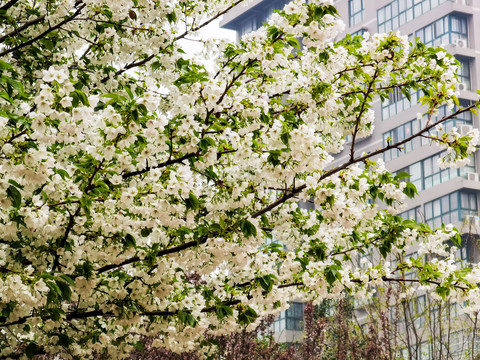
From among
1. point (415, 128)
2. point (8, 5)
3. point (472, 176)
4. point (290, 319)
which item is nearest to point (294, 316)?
point (290, 319)

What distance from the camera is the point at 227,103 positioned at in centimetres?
834

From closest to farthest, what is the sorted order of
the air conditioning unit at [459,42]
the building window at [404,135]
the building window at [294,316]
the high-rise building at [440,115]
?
the high-rise building at [440,115]
the air conditioning unit at [459,42]
the building window at [404,135]
the building window at [294,316]

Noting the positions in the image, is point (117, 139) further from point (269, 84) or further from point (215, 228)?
point (269, 84)

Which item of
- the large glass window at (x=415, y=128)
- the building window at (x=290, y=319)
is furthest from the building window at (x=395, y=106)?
the building window at (x=290, y=319)

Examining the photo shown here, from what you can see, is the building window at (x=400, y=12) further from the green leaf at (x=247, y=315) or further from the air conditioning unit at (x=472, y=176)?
the green leaf at (x=247, y=315)

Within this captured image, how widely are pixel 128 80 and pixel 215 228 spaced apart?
3.01 m

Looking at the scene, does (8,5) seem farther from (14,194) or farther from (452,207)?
(452,207)

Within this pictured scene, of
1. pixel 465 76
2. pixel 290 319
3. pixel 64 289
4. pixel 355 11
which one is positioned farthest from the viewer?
pixel 290 319

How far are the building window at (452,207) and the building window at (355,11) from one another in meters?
18.8

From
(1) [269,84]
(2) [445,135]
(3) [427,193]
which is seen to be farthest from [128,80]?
(3) [427,193]

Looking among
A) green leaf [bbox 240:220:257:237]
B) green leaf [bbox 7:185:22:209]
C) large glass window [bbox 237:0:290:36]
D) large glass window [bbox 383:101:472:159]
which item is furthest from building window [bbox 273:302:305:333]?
green leaf [bbox 7:185:22:209]

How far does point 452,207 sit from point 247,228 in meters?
42.6

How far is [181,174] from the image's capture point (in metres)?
7.56

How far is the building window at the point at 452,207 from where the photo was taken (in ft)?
157
